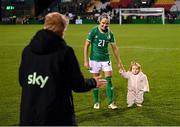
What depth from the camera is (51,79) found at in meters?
4.72

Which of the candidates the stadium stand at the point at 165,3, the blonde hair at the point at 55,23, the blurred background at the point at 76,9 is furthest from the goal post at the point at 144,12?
the blonde hair at the point at 55,23

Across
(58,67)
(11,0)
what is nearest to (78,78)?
(58,67)

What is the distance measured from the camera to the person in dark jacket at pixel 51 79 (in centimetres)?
471

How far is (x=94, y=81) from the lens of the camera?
16.6ft

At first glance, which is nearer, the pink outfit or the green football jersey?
the green football jersey

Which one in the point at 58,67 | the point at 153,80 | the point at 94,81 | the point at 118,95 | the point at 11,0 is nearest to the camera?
the point at 58,67

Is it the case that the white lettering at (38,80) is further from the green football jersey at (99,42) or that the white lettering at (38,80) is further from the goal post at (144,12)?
the goal post at (144,12)

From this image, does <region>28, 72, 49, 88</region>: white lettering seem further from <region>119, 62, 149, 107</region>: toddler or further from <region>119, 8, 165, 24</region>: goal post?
<region>119, 8, 165, 24</region>: goal post

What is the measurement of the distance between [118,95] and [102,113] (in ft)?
7.24

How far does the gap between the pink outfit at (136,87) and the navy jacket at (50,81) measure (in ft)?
18.1

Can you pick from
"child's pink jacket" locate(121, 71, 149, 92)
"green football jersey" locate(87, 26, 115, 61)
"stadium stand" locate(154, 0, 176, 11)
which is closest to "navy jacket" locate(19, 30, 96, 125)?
"green football jersey" locate(87, 26, 115, 61)

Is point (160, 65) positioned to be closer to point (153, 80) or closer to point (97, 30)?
point (153, 80)

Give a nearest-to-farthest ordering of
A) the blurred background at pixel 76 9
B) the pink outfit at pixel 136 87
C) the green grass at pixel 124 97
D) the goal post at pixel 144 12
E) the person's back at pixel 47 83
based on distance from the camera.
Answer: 1. the person's back at pixel 47 83
2. the green grass at pixel 124 97
3. the pink outfit at pixel 136 87
4. the goal post at pixel 144 12
5. the blurred background at pixel 76 9

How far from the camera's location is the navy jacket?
4.71 m
